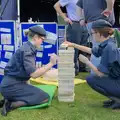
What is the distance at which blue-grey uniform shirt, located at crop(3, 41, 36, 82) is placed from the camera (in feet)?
16.2

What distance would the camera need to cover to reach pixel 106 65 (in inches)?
196

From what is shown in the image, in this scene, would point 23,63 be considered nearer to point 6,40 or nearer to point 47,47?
point 6,40

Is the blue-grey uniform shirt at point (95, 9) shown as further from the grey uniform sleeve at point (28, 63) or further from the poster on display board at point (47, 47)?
the grey uniform sleeve at point (28, 63)

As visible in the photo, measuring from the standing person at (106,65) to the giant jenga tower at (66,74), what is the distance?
355 millimetres

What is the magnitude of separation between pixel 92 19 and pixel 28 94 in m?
1.83

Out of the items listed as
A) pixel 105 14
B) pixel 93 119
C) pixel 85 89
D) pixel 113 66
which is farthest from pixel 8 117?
pixel 105 14

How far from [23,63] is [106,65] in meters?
1.01

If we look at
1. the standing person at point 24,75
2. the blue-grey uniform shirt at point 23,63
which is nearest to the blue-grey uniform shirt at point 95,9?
the standing person at point 24,75

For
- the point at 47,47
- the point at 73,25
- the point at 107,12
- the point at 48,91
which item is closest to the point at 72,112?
the point at 48,91

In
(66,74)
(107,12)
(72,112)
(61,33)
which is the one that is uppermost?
(107,12)

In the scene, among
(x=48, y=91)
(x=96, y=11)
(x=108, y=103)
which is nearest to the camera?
(x=108, y=103)

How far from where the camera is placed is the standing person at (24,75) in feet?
16.3

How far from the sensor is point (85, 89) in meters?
6.36

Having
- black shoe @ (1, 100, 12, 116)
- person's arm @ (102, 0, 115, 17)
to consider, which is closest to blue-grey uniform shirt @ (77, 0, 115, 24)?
person's arm @ (102, 0, 115, 17)
